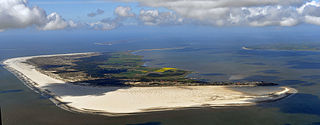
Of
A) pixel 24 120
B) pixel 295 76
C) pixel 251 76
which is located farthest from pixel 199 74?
pixel 24 120

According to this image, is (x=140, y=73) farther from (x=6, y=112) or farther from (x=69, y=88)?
(x=6, y=112)

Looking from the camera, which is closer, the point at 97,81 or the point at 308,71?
the point at 97,81

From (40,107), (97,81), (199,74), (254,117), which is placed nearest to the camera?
(254,117)

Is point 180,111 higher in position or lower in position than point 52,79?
lower

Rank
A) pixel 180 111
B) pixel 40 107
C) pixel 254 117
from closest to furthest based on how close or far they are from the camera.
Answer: pixel 254 117
pixel 180 111
pixel 40 107

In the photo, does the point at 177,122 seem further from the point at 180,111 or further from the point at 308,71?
the point at 308,71

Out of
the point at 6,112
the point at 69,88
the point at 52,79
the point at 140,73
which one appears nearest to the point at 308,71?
the point at 140,73
